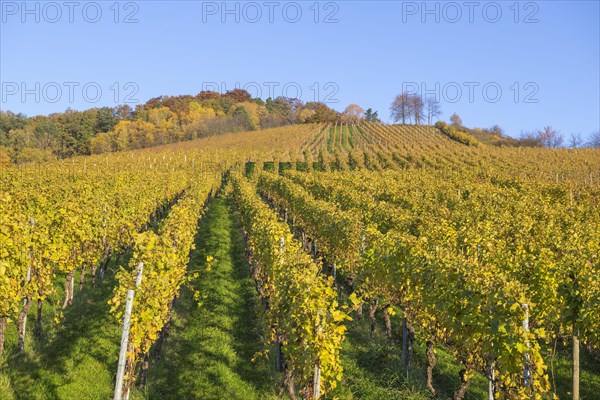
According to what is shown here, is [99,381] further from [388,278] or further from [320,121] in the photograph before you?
[320,121]

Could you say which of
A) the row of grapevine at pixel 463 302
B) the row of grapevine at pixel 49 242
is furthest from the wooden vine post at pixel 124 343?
the row of grapevine at pixel 463 302

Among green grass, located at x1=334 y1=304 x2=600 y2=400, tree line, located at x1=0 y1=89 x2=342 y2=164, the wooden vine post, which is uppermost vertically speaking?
tree line, located at x1=0 y1=89 x2=342 y2=164

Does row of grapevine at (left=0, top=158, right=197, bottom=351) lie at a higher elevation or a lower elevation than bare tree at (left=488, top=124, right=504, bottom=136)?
lower

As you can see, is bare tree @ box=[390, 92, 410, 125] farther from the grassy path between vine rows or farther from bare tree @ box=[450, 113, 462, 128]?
the grassy path between vine rows

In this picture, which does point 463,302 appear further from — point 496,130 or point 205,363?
point 496,130

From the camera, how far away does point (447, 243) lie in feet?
37.5

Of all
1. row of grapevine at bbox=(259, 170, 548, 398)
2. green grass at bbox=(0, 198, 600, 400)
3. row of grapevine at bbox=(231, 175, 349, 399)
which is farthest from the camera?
green grass at bbox=(0, 198, 600, 400)

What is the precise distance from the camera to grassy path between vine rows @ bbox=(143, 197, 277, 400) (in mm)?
8484

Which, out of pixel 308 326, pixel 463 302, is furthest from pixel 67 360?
pixel 463 302

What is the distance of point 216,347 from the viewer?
9.98 metres

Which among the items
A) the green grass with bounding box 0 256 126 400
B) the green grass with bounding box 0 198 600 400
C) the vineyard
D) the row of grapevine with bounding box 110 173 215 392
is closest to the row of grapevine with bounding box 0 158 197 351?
the vineyard

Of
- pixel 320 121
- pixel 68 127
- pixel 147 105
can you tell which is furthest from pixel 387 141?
pixel 147 105

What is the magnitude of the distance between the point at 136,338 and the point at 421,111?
4532 inches

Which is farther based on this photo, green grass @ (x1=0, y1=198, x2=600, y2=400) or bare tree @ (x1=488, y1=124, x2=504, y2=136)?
bare tree @ (x1=488, y1=124, x2=504, y2=136)
